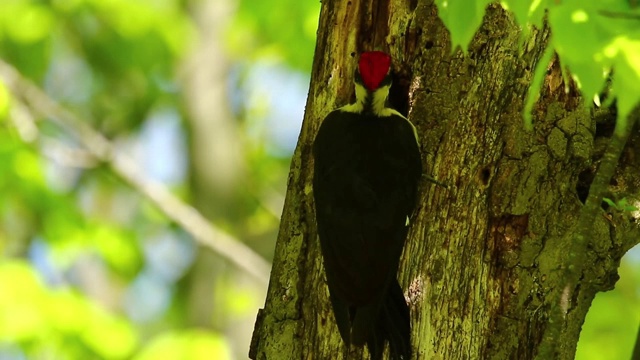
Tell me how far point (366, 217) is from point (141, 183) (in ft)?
10.4

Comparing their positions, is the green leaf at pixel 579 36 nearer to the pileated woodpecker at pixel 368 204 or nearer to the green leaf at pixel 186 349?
the pileated woodpecker at pixel 368 204

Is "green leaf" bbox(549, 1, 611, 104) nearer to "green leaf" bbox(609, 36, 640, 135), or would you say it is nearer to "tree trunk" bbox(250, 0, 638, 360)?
"green leaf" bbox(609, 36, 640, 135)

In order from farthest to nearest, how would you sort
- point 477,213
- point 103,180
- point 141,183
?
point 103,180 → point 141,183 → point 477,213

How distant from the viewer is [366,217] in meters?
2.11

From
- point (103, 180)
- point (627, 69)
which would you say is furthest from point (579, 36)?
point (103, 180)

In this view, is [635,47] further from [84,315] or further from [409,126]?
[84,315]

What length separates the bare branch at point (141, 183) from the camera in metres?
4.98

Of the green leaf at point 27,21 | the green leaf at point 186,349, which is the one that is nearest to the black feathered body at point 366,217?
the green leaf at point 186,349

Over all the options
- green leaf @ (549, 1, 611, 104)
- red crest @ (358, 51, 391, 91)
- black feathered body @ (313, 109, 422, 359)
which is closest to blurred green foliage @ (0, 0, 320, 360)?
black feathered body @ (313, 109, 422, 359)

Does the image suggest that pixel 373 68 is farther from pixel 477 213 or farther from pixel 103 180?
pixel 103 180

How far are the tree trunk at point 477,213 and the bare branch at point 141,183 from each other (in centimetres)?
274

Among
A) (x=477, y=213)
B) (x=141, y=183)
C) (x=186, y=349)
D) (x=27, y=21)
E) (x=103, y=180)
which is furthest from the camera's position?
(x=103, y=180)

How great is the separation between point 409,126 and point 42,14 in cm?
415

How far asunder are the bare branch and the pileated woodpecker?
2885mm
